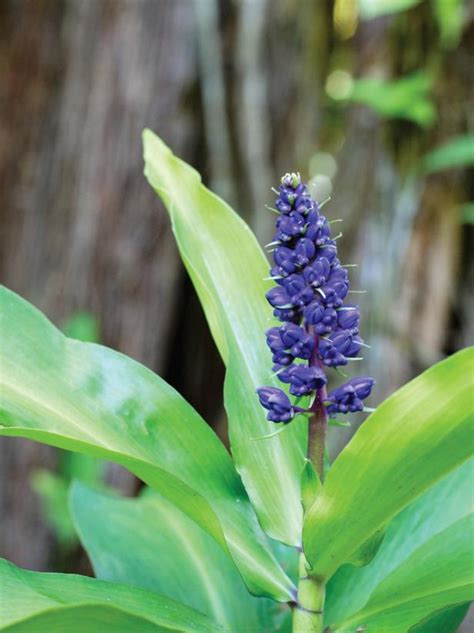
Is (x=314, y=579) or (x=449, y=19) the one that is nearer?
(x=314, y=579)

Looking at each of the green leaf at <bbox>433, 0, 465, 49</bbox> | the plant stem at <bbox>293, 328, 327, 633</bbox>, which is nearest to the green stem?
the plant stem at <bbox>293, 328, 327, 633</bbox>

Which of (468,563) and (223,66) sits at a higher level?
(223,66)

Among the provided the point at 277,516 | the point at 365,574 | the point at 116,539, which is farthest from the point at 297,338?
the point at 116,539

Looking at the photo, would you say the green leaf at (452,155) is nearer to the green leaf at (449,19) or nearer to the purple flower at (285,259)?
the green leaf at (449,19)

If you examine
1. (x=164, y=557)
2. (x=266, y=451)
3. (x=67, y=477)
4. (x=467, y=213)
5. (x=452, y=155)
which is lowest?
(x=67, y=477)

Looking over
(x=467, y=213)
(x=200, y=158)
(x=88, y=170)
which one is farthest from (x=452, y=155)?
(x=88, y=170)

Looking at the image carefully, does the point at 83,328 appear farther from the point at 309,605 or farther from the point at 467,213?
the point at 309,605

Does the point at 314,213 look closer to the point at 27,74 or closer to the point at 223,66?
the point at 223,66
